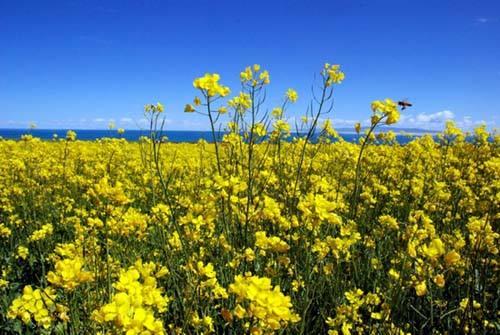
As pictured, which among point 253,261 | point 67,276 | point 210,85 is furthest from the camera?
point 253,261

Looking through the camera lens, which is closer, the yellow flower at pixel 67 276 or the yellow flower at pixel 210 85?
the yellow flower at pixel 67 276

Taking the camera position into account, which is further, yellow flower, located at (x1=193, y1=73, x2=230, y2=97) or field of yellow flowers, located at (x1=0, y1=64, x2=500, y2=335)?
yellow flower, located at (x1=193, y1=73, x2=230, y2=97)

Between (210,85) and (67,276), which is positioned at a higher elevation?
(210,85)

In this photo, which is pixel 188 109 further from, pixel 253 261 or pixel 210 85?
pixel 253 261

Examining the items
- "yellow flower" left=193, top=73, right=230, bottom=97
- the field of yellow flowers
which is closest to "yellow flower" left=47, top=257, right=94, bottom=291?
the field of yellow flowers

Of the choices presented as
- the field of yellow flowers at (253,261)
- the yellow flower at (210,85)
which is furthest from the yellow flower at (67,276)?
the yellow flower at (210,85)

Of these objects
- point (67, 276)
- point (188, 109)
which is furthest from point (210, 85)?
point (67, 276)

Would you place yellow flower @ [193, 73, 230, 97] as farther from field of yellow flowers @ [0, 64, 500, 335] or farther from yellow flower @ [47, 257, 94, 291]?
yellow flower @ [47, 257, 94, 291]

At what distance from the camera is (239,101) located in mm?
2992

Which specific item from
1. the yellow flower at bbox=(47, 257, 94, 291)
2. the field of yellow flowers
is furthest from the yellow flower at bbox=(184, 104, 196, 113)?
the yellow flower at bbox=(47, 257, 94, 291)

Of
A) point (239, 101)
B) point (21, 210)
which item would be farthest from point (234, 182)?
point (21, 210)

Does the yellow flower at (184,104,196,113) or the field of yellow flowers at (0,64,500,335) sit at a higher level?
the yellow flower at (184,104,196,113)

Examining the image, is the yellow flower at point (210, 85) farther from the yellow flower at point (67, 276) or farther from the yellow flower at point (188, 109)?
the yellow flower at point (67, 276)

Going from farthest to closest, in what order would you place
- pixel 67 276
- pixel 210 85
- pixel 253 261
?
pixel 253 261 < pixel 210 85 < pixel 67 276
